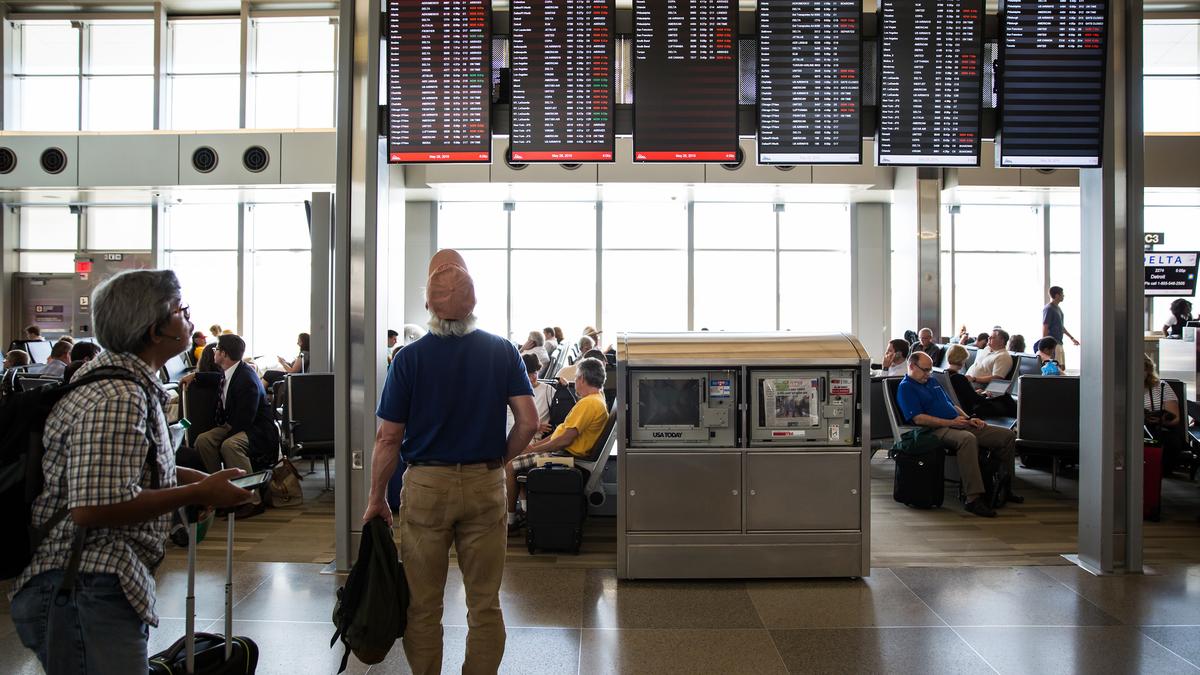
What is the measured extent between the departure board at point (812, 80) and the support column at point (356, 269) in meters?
2.51

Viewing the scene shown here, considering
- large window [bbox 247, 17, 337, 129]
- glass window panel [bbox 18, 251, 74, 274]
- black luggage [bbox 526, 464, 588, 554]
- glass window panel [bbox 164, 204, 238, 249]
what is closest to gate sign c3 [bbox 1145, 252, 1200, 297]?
black luggage [bbox 526, 464, 588, 554]

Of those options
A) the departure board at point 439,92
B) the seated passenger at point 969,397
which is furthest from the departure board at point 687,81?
the seated passenger at point 969,397

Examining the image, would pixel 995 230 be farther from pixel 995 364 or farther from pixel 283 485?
pixel 283 485

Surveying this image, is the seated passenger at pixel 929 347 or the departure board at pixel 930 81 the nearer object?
the departure board at pixel 930 81

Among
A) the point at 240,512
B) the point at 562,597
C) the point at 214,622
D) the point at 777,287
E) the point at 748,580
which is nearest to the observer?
the point at 214,622

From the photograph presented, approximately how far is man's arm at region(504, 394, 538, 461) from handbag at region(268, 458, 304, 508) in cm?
440

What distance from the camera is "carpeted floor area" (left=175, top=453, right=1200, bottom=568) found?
5.22m

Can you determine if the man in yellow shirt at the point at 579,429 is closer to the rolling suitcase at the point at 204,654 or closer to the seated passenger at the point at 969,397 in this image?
the rolling suitcase at the point at 204,654

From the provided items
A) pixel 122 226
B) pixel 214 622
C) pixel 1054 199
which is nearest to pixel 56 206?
pixel 122 226

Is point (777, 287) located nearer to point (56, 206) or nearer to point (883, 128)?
point (883, 128)

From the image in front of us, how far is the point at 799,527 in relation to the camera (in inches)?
185

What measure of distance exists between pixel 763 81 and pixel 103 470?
4435mm

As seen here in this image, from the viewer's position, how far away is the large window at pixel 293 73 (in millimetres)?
15500

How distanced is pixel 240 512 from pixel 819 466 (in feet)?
14.8
